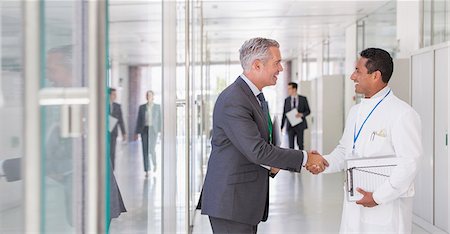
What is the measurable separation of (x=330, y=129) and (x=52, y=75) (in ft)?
42.4

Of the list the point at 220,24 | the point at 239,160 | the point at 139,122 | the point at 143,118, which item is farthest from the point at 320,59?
the point at 139,122

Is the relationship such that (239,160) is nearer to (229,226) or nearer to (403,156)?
(229,226)

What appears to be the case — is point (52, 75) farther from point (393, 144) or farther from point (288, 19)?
point (288, 19)

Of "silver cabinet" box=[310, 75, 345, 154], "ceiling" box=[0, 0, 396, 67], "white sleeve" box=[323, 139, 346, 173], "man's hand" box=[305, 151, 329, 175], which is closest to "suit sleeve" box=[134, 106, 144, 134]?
"ceiling" box=[0, 0, 396, 67]

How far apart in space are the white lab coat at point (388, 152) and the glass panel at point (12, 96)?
6.29ft

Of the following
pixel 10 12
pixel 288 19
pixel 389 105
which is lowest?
pixel 389 105

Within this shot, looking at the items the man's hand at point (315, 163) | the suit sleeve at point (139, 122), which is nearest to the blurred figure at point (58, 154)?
the suit sleeve at point (139, 122)

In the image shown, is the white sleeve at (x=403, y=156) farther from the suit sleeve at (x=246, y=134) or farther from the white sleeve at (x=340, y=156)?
the suit sleeve at (x=246, y=134)

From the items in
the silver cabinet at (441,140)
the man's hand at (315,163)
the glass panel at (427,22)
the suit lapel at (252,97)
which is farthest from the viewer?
the glass panel at (427,22)

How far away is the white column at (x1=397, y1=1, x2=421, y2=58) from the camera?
24.8 feet

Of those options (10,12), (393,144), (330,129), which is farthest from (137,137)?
(330,129)

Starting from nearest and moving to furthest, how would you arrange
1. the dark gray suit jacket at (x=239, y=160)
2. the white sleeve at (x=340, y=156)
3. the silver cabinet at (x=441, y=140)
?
1. the dark gray suit jacket at (x=239, y=160)
2. the white sleeve at (x=340, y=156)
3. the silver cabinet at (x=441, y=140)

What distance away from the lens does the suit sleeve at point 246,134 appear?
2579mm

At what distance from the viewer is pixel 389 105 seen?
2.98 m
